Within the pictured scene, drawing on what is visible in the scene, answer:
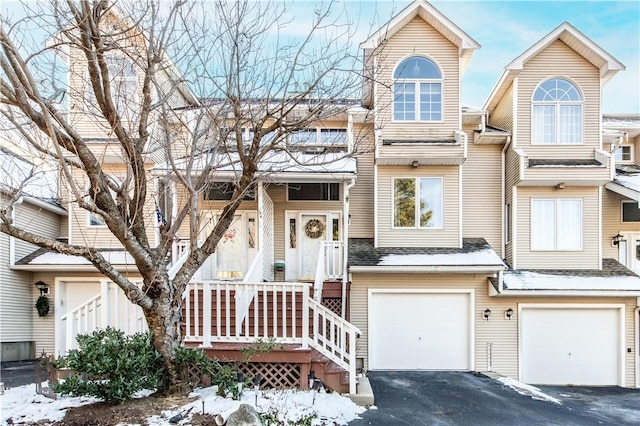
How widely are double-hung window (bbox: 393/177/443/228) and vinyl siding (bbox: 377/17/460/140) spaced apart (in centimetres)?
119

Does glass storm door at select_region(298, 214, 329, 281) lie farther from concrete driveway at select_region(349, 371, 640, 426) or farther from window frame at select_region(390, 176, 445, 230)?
concrete driveway at select_region(349, 371, 640, 426)

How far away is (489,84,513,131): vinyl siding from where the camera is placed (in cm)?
1193

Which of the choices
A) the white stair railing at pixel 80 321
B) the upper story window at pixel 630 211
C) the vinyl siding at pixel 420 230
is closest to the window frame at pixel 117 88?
the white stair railing at pixel 80 321

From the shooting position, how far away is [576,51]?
11.6 meters

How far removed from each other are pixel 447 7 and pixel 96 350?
11096 mm

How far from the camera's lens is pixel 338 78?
267 inches

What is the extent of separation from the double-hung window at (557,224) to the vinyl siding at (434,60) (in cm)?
327

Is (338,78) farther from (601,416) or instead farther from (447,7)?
(601,416)

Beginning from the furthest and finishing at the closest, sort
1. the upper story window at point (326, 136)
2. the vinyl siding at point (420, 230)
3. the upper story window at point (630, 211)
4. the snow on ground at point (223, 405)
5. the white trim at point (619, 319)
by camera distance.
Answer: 1. the upper story window at point (326, 136)
2. the upper story window at point (630, 211)
3. the vinyl siding at point (420, 230)
4. the white trim at point (619, 319)
5. the snow on ground at point (223, 405)

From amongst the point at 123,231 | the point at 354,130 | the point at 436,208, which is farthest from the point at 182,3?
the point at 436,208

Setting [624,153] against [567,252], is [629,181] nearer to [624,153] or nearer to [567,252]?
[567,252]

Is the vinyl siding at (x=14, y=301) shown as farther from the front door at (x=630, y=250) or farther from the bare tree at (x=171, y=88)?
the front door at (x=630, y=250)

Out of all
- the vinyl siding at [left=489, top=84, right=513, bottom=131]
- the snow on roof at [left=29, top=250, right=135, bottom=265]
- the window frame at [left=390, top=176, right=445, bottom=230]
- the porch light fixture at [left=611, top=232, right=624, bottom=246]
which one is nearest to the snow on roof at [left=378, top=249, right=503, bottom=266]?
the window frame at [left=390, top=176, right=445, bottom=230]

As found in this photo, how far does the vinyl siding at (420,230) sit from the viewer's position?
1127 cm
